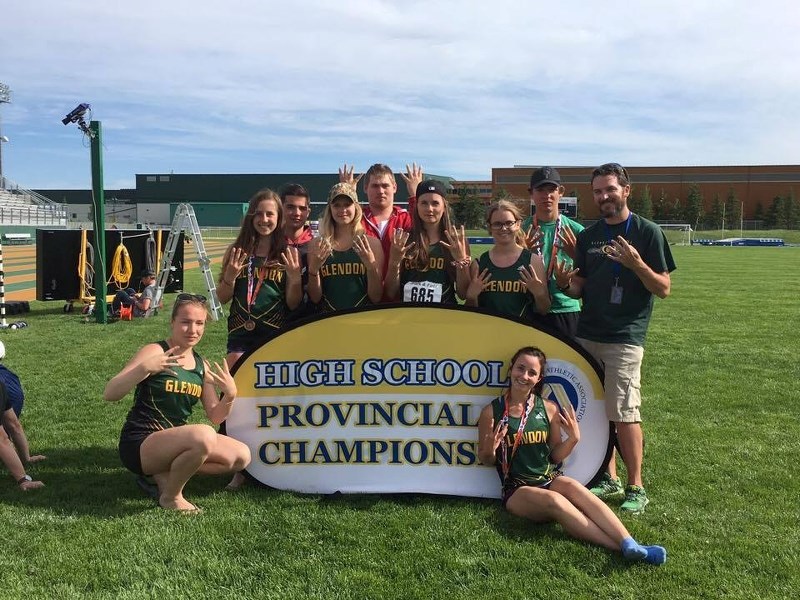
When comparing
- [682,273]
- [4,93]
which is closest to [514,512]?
[682,273]

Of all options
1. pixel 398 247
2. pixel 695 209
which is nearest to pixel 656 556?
pixel 398 247

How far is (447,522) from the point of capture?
12.5 feet

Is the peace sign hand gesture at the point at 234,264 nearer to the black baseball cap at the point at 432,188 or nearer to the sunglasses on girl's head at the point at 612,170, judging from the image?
the black baseball cap at the point at 432,188

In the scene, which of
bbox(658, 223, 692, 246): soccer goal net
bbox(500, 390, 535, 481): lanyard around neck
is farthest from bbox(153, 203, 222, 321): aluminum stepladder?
bbox(658, 223, 692, 246): soccer goal net

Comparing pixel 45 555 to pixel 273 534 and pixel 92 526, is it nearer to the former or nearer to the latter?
pixel 92 526

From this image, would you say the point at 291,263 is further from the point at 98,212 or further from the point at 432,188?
the point at 98,212

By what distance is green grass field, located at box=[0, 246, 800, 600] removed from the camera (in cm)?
313

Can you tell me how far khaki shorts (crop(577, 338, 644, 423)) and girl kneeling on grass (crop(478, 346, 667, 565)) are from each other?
0.28m

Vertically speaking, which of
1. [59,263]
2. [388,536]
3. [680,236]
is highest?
[680,236]

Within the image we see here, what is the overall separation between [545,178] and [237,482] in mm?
2957

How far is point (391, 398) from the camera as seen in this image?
4195mm

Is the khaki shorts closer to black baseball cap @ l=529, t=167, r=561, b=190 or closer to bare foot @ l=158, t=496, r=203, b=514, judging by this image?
black baseball cap @ l=529, t=167, r=561, b=190

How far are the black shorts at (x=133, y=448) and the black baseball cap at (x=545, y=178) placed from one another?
3051 millimetres

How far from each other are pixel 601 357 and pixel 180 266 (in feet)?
46.3
